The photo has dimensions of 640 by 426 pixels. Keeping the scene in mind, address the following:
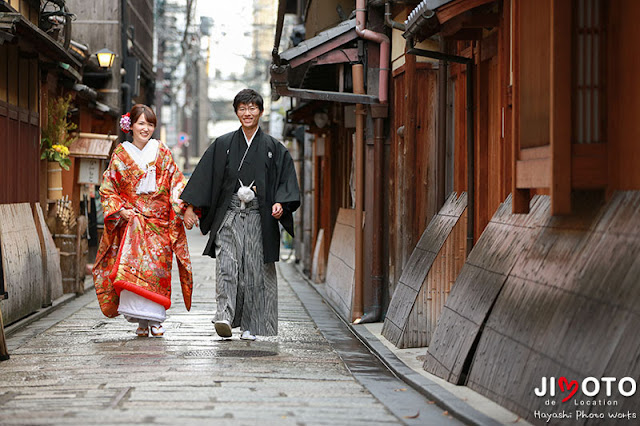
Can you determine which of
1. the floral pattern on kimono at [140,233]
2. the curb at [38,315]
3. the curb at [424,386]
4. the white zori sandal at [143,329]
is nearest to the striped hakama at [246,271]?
the floral pattern on kimono at [140,233]

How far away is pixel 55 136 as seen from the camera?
57.3 feet

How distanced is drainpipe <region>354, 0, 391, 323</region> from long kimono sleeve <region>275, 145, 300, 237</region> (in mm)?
2199

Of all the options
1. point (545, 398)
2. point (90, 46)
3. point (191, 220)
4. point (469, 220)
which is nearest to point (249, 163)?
point (191, 220)

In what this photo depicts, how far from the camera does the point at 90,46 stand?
26422 millimetres

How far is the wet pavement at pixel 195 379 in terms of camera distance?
6.84 meters

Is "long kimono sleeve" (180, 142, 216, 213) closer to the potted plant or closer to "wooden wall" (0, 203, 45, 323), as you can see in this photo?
"wooden wall" (0, 203, 45, 323)

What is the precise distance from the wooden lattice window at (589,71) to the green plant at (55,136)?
12.0 meters

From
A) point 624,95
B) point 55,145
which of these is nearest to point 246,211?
point 624,95

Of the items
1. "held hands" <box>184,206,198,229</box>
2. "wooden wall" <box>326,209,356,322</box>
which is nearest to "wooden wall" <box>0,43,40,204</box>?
"held hands" <box>184,206,198,229</box>

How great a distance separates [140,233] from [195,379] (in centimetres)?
357

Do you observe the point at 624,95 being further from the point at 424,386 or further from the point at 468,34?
the point at 468,34

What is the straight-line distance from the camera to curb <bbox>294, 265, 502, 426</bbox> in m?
6.72

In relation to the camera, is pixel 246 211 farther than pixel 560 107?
Yes

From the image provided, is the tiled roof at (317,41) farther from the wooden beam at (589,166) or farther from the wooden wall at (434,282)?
the wooden beam at (589,166)
